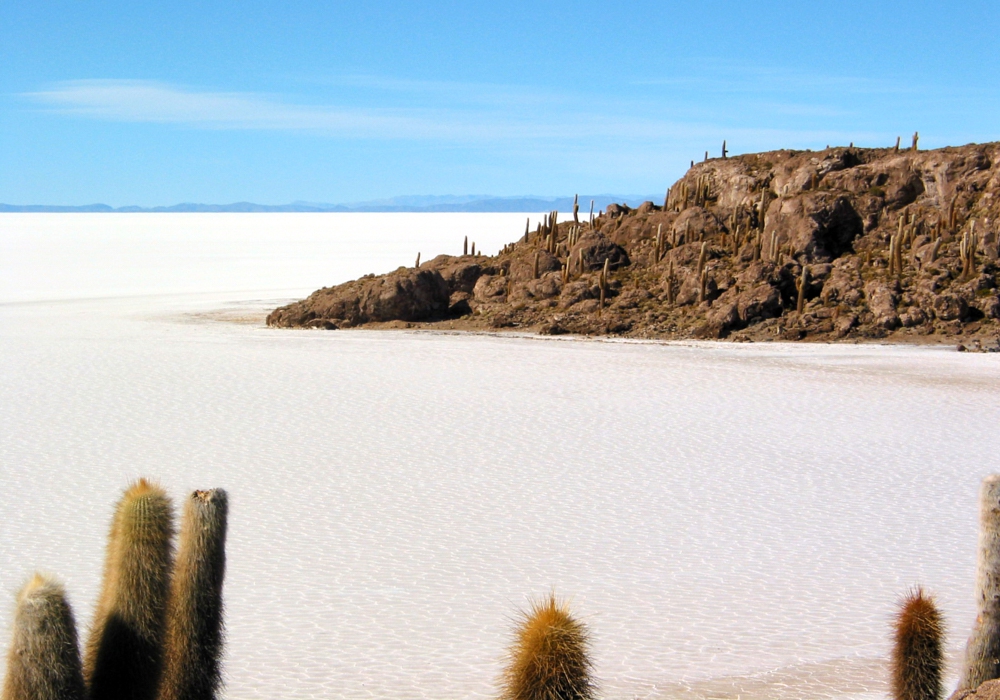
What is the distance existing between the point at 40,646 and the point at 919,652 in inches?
143

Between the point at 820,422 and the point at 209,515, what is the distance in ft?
35.1

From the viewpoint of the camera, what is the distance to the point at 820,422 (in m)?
14.3

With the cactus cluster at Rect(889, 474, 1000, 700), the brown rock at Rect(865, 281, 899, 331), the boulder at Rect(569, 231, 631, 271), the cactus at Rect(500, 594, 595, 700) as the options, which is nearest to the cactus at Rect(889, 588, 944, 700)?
the cactus cluster at Rect(889, 474, 1000, 700)

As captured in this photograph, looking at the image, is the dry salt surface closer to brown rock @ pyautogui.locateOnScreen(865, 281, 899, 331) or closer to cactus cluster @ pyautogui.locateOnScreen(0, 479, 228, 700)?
→ cactus cluster @ pyautogui.locateOnScreen(0, 479, 228, 700)

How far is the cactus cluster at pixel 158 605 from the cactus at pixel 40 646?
0.21m

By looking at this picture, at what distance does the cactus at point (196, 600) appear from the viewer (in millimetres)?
4984

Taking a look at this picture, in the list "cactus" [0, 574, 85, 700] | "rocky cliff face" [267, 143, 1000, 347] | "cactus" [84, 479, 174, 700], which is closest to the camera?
"cactus" [0, 574, 85, 700]

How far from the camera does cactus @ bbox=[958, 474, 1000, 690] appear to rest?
4.82 m

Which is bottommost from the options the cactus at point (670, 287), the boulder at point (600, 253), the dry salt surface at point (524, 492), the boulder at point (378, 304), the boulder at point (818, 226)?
the dry salt surface at point (524, 492)

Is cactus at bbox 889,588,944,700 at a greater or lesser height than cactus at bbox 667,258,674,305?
lesser

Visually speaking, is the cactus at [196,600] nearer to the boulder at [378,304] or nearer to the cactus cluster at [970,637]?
the cactus cluster at [970,637]

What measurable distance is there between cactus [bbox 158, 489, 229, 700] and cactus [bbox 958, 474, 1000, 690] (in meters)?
3.24

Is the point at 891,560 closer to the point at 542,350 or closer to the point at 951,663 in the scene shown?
the point at 951,663

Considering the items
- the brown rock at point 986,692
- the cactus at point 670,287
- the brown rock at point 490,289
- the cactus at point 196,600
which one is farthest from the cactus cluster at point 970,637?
the brown rock at point 490,289
